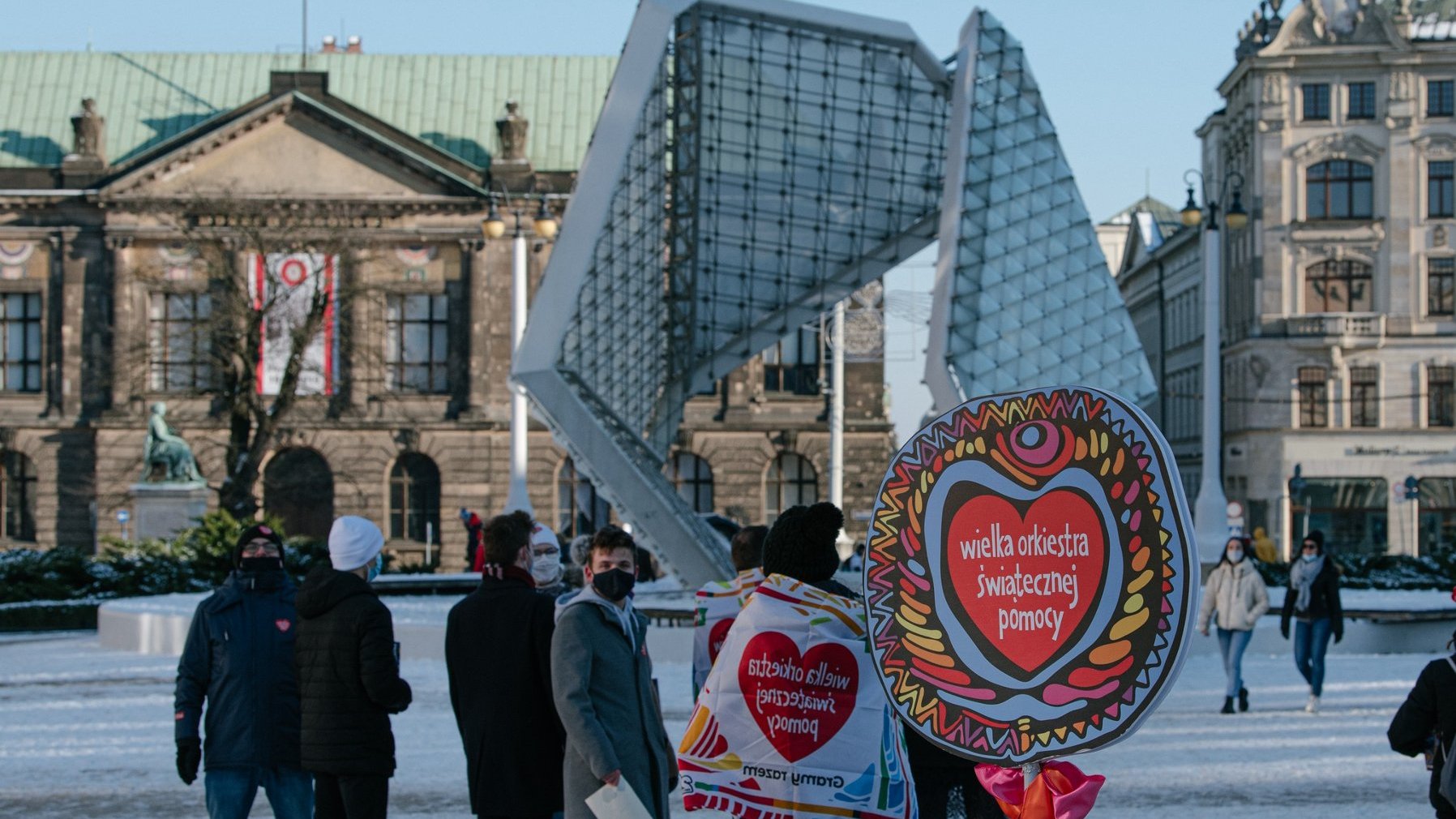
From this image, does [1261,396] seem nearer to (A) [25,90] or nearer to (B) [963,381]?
(B) [963,381]

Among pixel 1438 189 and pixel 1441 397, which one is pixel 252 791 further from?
pixel 1438 189

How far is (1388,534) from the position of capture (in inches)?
→ 2392

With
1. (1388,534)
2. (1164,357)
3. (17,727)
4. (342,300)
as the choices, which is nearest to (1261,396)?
(1388,534)

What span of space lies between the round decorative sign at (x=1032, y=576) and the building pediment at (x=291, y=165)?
56.1 m

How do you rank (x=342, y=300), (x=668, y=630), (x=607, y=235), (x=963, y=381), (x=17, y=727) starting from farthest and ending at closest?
(x=342, y=300), (x=607, y=235), (x=963, y=381), (x=668, y=630), (x=17, y=727)

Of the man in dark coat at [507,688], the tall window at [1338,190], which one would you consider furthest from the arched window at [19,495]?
the man in dark coat at [507,688]

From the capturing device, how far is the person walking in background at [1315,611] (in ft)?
54.9

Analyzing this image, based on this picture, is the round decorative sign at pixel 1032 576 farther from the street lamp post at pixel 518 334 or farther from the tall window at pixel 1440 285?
the tall window at pixel 1440 285

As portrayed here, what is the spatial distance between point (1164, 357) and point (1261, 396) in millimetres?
18706

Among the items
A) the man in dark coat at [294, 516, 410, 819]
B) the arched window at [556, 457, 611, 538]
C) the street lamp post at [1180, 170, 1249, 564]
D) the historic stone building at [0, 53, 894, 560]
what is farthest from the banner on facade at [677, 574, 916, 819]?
the arched window at [556, 457, 611, 538]

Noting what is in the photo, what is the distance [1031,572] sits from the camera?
16.4ft

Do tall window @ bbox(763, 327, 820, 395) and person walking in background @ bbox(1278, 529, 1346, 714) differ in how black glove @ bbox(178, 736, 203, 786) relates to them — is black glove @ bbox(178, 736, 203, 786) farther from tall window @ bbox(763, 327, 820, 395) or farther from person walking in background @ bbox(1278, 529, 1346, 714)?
tall window @ bbox(763, 327, 820, 395)

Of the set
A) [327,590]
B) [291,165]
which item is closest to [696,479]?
[291,165]

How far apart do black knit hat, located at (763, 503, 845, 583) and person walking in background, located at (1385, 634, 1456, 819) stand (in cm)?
250
